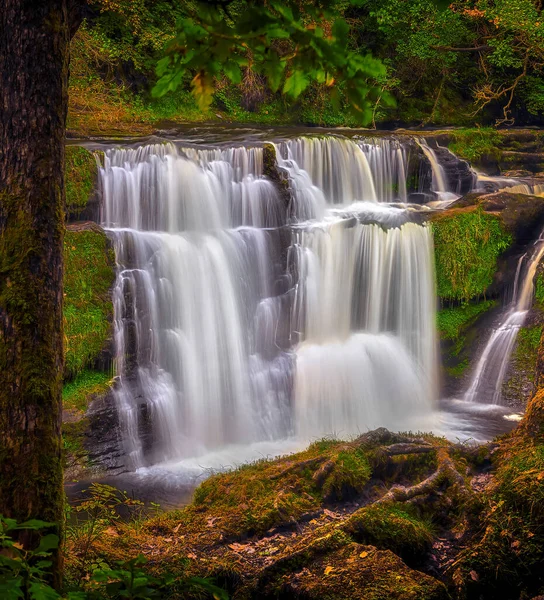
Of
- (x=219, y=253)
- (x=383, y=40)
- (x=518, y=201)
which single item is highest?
(x=383, y=40)

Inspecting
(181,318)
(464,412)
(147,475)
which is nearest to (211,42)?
(147,475)

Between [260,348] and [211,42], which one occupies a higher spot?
[211,42]

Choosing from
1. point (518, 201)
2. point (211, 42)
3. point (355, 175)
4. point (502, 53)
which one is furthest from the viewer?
point (502, 53)

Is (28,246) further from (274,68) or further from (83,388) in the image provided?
(83,388)

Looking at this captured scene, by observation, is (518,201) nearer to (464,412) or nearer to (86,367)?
(464,412)

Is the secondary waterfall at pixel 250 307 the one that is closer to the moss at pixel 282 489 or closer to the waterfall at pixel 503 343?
the waterfall at pixel 503 343

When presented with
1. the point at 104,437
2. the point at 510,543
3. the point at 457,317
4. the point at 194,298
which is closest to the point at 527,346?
the point at 457,317

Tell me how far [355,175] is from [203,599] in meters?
11.2

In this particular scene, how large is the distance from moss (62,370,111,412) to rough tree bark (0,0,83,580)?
5576 mm

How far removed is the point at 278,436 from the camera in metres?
9.86

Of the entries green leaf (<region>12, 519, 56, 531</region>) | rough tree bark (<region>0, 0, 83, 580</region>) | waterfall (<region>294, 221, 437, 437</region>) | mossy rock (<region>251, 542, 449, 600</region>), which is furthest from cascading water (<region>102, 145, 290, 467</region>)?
green leaf (<region>12, 519, 56, 531</region>)

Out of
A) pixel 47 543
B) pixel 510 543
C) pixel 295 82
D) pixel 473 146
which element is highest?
pixel 473 146

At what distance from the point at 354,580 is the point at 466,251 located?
9.23 meters

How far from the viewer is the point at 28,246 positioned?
2.83 meters
